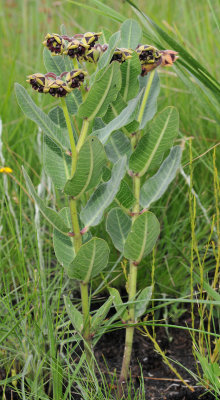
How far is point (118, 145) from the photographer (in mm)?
1219

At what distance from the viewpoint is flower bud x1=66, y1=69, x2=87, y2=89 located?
99 centimetres

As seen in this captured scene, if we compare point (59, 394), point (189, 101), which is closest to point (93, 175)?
point (59, 394)

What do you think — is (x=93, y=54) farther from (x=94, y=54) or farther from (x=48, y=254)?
(x=48, y=254)

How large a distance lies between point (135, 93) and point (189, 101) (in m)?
1.06

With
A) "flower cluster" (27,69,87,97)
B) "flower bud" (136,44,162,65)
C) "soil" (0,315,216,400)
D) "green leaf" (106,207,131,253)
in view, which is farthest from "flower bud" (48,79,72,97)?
"soil" (0,315,216,400)

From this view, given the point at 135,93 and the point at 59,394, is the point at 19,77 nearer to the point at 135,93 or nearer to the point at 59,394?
the point at 135,93

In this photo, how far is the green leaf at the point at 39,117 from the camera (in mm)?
1039

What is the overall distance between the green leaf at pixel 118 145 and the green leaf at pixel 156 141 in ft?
0.11

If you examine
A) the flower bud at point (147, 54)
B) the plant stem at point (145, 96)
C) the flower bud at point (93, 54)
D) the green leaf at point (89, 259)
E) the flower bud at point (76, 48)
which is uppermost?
the flower bud at point (76, 48)

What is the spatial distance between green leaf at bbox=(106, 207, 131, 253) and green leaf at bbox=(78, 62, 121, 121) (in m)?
0.25

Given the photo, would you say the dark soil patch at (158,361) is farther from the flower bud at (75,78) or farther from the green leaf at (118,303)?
the flower bud at (75,78)

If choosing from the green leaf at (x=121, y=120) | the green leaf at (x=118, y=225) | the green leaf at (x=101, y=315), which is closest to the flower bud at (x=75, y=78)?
the green leaf at (x=121, y=120)

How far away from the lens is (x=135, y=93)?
120 cm

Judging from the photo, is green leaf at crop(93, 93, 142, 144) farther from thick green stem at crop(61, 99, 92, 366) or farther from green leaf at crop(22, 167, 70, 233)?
green leaf at crop(22, 167, 70, 233)
